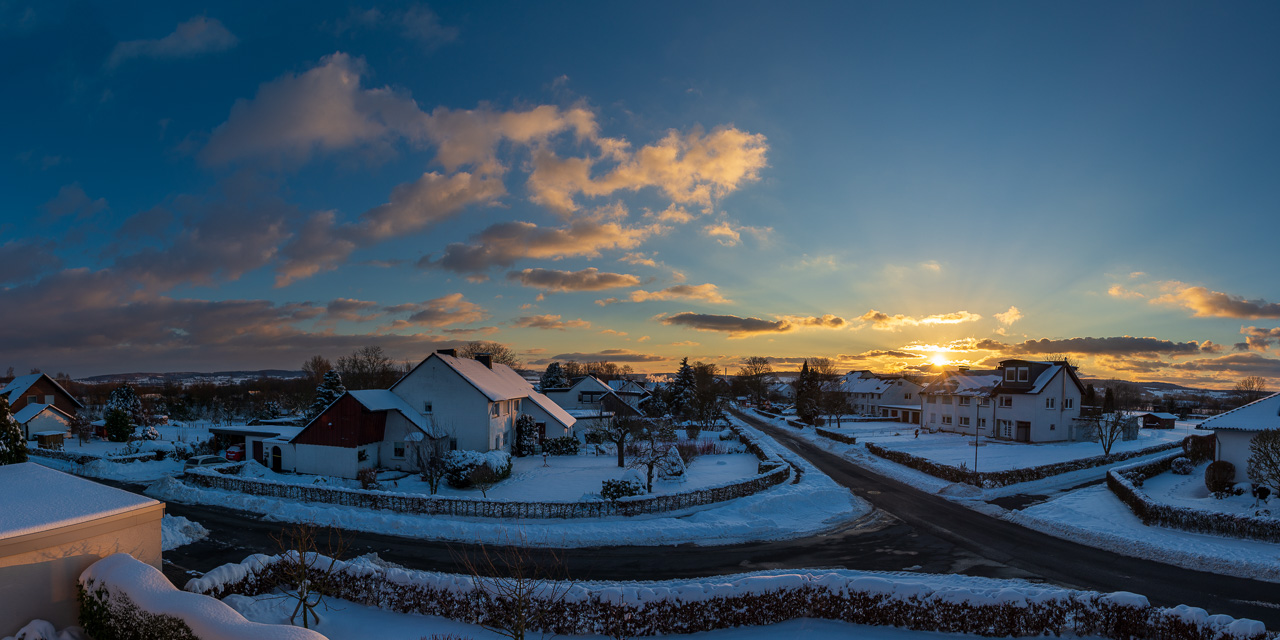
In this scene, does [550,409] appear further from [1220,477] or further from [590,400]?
[1220,477]

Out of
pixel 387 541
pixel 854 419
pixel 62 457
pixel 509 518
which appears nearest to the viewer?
pixel 387 541

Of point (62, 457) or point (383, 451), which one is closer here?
point (383, 451)

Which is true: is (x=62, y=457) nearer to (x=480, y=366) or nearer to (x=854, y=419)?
(x=480, y=366)

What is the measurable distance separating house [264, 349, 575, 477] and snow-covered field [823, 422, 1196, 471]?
3300cm

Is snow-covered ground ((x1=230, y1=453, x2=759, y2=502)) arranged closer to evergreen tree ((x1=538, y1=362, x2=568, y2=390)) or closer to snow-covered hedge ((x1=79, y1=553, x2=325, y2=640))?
snow-covered hedge ((x1=79, y1=553, x2=325, y2=640))

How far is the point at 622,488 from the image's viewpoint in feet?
91.7

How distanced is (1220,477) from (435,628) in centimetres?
3840

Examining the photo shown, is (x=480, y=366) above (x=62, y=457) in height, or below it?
above

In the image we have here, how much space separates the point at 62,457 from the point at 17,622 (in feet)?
146

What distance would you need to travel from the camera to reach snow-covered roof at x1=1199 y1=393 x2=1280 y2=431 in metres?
30.2

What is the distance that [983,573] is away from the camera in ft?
63.2

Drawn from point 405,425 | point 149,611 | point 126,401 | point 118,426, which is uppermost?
point 405,425

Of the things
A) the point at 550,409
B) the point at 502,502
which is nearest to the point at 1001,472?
the point at 502,502

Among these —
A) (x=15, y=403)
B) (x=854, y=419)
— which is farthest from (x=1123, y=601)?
(x=15, y=403)
